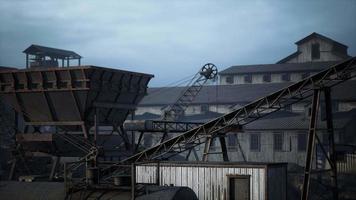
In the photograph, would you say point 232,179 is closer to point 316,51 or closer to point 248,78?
point 248,78

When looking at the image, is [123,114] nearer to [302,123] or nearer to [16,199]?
[16,199]

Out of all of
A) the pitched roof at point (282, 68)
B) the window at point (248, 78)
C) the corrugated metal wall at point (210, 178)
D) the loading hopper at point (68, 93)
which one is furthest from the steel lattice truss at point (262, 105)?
the window at point (248, 78)

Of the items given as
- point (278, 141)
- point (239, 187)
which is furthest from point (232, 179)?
point (278, 141)

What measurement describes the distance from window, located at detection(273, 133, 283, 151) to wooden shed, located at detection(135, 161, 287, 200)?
24.6 m

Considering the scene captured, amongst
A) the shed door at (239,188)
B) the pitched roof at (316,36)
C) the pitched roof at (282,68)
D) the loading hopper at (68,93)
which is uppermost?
the pitched roof at (316,36)

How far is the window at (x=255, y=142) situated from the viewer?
4631 centimetres

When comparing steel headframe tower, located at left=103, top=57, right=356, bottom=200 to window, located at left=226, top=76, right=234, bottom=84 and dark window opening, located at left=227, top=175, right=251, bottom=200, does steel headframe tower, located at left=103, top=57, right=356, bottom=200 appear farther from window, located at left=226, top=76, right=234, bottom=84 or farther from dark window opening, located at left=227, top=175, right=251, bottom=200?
window, located at left=226, top=76, right=234, bottom=84

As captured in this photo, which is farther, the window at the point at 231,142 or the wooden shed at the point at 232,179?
the window at the point at 231,142

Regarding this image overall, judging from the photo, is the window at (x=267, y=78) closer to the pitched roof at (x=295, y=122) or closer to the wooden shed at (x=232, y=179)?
the pitched roof at (x=295, y=122)

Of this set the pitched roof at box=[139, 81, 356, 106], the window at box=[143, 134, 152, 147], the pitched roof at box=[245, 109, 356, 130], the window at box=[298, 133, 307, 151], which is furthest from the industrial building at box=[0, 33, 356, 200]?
the pitched roof at box=[139, 81, 356, 106]

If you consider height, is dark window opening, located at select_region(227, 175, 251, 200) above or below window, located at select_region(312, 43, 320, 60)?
below

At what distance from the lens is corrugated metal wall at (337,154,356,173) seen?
108 feet

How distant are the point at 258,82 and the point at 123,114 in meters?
44.4

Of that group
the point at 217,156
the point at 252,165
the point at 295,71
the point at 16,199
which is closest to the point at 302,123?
the point at 217,156
